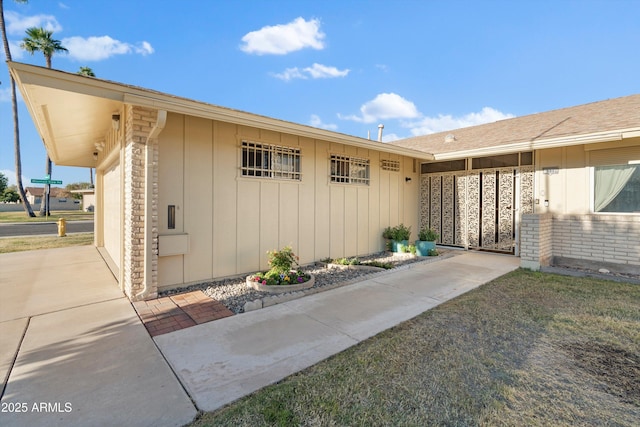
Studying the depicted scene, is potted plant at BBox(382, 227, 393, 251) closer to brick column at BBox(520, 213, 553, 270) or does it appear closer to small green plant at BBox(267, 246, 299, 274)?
brick column at BBox(520, 213, 553, 270)

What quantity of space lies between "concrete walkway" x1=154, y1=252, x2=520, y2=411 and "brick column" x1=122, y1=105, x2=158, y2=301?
1477mm

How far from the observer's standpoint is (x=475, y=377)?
2369mm

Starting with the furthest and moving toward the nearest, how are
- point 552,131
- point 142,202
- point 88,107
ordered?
1. point 552,131
2. point 88,107
3. point 142,202

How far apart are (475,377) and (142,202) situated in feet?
15.1

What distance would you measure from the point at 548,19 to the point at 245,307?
35.4 ft

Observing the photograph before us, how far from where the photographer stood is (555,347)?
2.90 metres

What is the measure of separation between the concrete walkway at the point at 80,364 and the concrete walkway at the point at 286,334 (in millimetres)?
200

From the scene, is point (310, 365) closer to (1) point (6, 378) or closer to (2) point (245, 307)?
(2) point (245, 307)

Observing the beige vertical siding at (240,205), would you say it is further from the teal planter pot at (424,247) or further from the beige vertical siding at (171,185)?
the teal planter pot at (424,247)

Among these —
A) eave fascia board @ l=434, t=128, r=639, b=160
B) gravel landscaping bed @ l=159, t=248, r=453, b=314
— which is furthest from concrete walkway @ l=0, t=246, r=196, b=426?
eave fascia board @ l=434, t=128, r=639, b=160

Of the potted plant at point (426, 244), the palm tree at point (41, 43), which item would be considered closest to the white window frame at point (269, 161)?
the potted plant at point (426, 244)

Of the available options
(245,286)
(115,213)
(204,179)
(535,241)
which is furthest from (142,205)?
(535,241)

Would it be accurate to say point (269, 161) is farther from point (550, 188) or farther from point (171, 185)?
point (550, 188)

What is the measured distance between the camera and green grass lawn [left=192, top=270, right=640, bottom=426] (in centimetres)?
193
